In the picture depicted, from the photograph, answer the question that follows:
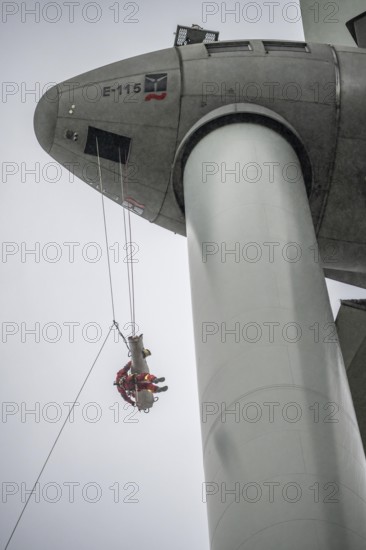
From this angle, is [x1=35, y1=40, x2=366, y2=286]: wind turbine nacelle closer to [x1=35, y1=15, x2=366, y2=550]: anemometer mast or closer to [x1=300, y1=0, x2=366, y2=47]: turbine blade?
[x1=35, y1=15, x2=366, y2=550]: anemometer mast

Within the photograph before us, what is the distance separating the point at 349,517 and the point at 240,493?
4.11 feet

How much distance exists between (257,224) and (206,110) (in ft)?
11.9

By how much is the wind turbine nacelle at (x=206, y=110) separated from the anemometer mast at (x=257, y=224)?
0.03 m

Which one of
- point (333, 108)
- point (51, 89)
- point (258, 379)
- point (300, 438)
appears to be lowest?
point (300, 438)

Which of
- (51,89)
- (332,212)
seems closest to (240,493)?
(332,212)

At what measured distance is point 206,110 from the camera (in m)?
12.1

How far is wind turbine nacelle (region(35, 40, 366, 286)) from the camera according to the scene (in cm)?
1220

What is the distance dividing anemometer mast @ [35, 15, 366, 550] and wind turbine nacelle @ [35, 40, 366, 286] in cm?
3

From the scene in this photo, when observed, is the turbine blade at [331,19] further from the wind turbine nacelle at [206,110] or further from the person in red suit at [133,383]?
the person in red suit at [133,383]

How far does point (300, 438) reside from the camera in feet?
24.6

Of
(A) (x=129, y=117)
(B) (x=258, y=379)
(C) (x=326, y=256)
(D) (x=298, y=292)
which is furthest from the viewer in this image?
(C) (x=326, y=256)

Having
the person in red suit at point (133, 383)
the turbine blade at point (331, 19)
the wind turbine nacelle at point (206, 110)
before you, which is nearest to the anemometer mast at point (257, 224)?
the wind turbine nacelle at point (206, 110)

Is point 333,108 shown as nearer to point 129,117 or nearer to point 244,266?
point 129,117

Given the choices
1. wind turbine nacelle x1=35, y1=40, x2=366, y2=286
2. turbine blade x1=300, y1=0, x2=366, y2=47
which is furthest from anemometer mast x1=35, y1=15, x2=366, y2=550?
turbine blade x1=300, y1=0, x2=366, y2=47
